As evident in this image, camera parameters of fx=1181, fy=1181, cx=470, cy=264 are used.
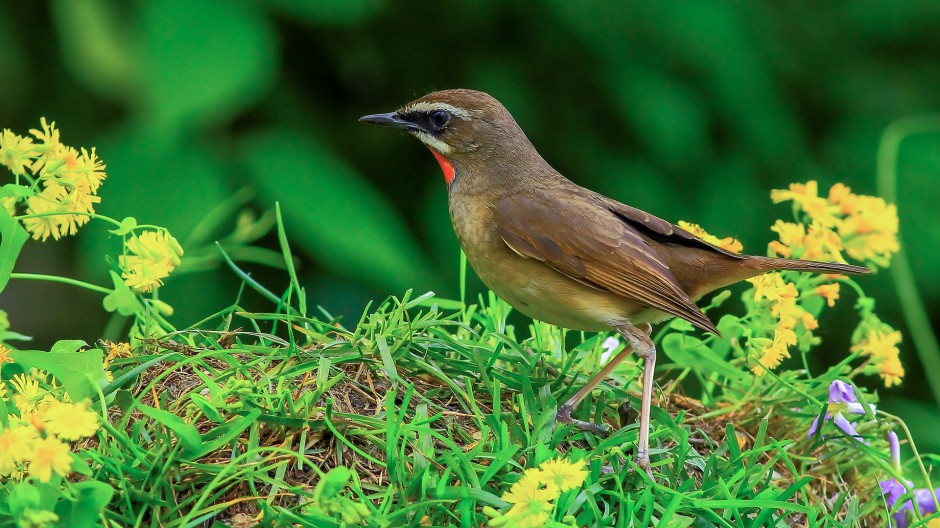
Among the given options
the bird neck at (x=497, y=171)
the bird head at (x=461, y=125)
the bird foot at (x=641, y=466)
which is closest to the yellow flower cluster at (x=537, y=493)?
the bird foot at (x=641, y=466)

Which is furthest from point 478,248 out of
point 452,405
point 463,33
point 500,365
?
point 463,33

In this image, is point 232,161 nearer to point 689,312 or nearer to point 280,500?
point 689,312

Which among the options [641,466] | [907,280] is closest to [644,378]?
[641,466]

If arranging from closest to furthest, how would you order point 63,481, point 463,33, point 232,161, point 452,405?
point 63,481
point 452,405
point 232,161
point 463,33

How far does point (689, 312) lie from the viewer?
2934 millimetres

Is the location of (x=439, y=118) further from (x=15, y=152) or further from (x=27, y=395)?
(x=27, y=395)

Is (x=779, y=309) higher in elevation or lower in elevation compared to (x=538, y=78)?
lower

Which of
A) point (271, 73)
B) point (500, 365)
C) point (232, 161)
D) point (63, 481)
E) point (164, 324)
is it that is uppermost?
point (271, 73)

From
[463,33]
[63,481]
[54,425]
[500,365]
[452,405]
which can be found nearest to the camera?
[54,425]

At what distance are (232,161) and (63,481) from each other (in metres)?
2.36

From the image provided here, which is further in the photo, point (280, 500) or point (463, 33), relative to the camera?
point (463, 33)

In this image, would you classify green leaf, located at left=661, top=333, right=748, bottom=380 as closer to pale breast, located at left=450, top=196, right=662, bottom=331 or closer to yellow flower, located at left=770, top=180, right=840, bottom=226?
pale breast, located at left=450, top=196, right=662, bottom=331

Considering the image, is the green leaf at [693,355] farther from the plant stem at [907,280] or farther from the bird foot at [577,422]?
the plant stem at [907,280]

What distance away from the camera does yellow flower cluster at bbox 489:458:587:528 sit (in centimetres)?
196
